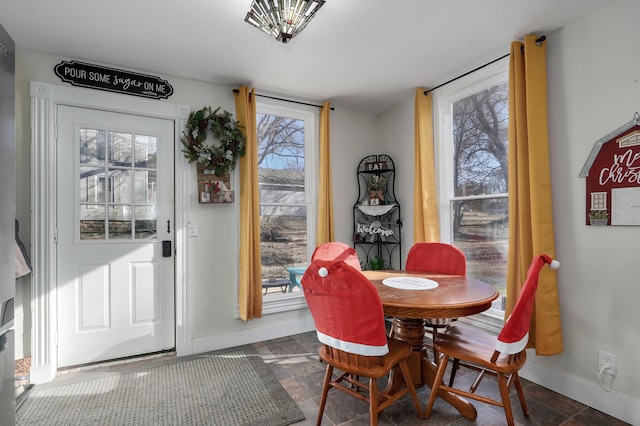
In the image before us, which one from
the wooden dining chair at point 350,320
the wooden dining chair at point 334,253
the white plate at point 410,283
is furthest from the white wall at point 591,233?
the wooden dining chair at point 334,253

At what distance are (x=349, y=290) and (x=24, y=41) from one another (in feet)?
9.75

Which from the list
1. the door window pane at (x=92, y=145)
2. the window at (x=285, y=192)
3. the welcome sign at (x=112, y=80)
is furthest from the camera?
the window at (x=285, y=192)

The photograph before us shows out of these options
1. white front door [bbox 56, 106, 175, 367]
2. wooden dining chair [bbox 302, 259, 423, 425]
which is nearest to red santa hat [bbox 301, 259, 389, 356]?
wooden dining chair [bbox 302, 259, 423, 425]

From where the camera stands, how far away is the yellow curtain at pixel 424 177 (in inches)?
124

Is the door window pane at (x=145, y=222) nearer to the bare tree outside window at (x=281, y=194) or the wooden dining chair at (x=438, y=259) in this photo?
the bare tree outside window at (x=281, y=194)

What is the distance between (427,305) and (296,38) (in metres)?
2.05

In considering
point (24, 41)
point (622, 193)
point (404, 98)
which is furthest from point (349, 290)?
point (24, 41)

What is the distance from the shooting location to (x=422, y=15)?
2.11 metres

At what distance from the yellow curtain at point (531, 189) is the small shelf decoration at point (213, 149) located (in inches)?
91.8

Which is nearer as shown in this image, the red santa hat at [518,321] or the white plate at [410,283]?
the red santa hat at [518,321]

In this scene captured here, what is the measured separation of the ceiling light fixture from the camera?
1.81 meters

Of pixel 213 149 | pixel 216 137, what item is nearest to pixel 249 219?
pixel 213 149

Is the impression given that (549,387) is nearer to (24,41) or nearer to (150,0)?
(150,0)

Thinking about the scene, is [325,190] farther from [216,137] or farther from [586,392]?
[586,392]
